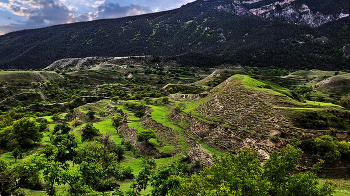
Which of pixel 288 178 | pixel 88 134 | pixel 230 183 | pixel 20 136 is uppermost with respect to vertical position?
pixel 230 183

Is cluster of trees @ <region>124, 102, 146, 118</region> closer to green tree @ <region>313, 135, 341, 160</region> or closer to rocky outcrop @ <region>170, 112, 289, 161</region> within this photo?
rocky outcrop @ <region>170, 112, 289, 161</region>

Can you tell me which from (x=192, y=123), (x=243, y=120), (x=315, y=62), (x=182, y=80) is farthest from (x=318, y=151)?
(x=315, y=62)

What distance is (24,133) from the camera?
102 ft

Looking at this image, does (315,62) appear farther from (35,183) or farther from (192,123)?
(35,183)

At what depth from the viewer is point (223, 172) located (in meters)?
13.6

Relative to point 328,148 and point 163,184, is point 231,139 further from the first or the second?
point 163,184

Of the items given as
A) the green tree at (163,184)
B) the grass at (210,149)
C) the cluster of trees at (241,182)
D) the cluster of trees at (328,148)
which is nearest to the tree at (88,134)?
the grass at (210,149)

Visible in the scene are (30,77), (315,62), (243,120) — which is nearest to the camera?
(243,120)

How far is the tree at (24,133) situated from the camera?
101 ft

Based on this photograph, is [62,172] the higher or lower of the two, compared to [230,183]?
higher

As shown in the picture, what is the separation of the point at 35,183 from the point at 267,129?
25783mm

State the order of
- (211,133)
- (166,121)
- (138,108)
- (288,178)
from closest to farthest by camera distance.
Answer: (288,178), (211,133), (166,121), (138,108)

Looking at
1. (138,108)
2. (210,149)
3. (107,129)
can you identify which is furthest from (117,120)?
(210,149)

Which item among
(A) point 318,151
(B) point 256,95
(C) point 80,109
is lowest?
(C) point 80,109
